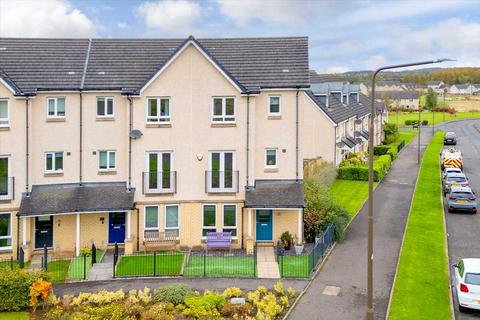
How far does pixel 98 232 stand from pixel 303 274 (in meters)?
11.1

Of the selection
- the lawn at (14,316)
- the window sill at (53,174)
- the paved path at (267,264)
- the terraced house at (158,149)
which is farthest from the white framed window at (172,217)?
the lawn at (14,316)

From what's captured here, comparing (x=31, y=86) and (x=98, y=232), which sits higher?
(x=31, y=86)

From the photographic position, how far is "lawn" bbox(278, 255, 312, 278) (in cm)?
2245

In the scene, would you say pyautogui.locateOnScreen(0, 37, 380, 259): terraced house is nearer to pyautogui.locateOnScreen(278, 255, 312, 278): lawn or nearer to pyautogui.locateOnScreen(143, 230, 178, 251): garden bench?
pyautogui.locateOnScreen(143, 230, 178, 251): garden bench

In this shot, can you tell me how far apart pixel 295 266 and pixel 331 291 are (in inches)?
134

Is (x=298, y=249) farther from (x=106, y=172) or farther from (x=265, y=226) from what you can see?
(x=106, y=172)

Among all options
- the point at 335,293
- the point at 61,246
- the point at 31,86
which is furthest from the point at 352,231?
the point at 31,86

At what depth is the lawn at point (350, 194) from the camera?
A: 3481 cm

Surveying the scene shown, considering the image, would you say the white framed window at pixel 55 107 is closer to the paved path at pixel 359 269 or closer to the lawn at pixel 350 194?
the paved path at pixel 359 269

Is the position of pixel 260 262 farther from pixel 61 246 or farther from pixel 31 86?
pixel 31 86

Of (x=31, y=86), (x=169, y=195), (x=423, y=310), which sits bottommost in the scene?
(x=423, y=310)

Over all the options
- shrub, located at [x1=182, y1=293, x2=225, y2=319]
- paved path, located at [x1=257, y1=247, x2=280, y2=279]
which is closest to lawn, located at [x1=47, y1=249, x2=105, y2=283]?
shrub, located at [x1=182, y1=293, x2=225, y2=319]

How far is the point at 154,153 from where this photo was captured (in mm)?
27328

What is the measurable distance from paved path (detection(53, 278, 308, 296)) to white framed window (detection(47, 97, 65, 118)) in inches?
366
